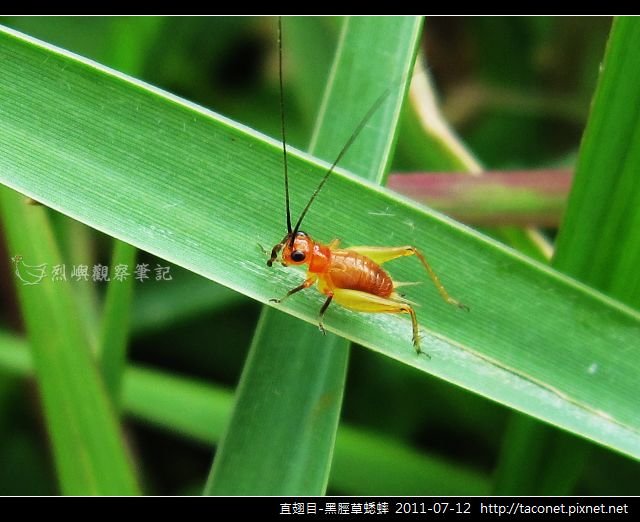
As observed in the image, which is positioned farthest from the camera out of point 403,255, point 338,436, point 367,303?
point 338,436

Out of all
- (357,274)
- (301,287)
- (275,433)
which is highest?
(357,274)

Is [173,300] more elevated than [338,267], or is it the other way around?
[173,300]

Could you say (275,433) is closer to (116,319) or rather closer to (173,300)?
(116,319)

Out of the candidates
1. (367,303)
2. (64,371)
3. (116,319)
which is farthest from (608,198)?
(64,371)

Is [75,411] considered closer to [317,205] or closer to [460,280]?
[317,205]

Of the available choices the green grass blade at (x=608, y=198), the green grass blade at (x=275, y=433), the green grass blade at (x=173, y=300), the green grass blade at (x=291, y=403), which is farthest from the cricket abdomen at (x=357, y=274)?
the green grass blade at (x=173, y=300)

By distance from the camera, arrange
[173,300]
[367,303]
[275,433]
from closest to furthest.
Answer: [275,433]
[367,303]
[173,300]

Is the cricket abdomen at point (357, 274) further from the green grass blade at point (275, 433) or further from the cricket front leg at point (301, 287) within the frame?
the green grass blade at point (275, 433)

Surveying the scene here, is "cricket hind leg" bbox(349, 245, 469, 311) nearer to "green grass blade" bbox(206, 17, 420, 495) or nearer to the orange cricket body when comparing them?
the orange cricket body
